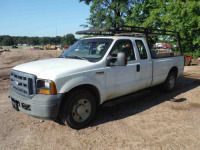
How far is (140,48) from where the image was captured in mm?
5047

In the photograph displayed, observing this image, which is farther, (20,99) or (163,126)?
(163,126)

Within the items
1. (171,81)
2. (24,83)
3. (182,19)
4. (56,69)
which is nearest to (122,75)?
(56,69)

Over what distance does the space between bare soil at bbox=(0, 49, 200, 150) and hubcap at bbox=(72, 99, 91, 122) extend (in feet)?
0.86

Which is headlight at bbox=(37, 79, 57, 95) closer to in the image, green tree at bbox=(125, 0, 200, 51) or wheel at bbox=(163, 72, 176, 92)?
wheel at bbox=(163, 72, 176, 92)

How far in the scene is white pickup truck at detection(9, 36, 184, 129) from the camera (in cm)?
332

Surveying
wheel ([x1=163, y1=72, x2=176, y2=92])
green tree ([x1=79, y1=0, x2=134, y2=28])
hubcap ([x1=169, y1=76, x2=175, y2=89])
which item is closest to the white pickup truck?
wheel ([x1=163, y1=72, x2=176, y2=92])

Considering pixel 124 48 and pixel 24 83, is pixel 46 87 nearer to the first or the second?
pixel 24 83

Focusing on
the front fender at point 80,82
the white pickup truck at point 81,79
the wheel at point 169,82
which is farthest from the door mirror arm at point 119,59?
the wheel at point 169,82

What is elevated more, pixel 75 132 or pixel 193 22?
pixel 193 22

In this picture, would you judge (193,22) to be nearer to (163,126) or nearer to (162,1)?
(162,1)

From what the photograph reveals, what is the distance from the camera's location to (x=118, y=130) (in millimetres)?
3783

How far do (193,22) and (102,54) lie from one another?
43.4 ft

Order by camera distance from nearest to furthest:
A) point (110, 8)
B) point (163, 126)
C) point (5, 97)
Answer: point (163, 126) < point (5, 97) < point (110, 8)

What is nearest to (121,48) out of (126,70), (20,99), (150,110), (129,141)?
(126,70)
